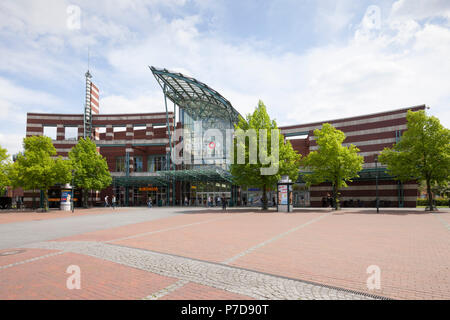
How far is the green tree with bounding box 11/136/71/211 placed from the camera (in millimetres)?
33188

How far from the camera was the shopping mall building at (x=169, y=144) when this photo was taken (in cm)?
4197

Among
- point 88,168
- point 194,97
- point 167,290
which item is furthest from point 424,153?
point 88,168

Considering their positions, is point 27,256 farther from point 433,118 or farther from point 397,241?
point 433,118

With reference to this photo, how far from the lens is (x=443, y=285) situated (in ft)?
17.8

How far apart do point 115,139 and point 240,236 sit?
4543 centimetres

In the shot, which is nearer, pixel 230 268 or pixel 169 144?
pixel 230 268

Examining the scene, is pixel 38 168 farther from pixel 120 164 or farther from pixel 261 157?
pixel 261 157

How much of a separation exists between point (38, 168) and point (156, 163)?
1971cm

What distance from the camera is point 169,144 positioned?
153 ft

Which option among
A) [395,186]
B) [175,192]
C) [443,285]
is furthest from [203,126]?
[443,285]

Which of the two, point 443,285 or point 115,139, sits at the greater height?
point 115,139

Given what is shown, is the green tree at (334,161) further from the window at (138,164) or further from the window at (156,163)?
the window at (138,164)

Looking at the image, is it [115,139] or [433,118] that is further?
[115,139]
